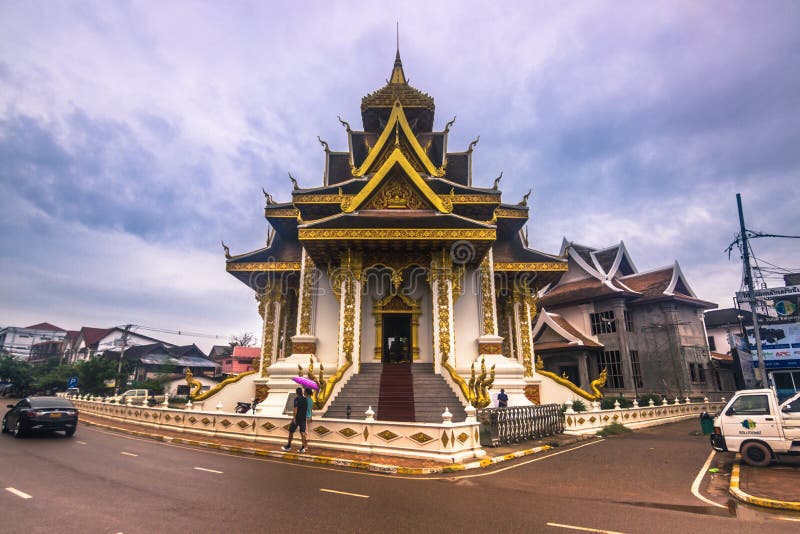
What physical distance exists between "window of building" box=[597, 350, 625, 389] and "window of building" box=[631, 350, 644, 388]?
0.83 meters

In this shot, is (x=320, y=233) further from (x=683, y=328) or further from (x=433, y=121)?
(x=683, y=328)

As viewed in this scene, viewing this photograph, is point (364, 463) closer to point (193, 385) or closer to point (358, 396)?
point (358, 396)

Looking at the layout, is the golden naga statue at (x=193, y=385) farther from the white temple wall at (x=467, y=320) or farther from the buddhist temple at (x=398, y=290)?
the white temple wall at (x=467, y=320)

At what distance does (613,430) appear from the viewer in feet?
48.3

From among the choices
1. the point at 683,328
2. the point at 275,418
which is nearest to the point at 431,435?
the point at 275,418

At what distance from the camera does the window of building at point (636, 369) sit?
25609mm

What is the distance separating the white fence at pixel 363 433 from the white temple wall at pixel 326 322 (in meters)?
4.73

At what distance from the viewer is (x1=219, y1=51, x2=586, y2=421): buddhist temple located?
1450cm

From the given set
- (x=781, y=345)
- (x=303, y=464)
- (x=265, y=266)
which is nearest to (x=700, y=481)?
(x=303, y=464)

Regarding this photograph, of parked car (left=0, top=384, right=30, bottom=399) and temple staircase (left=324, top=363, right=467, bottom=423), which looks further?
parked car (left=0, top=384, right=30, bottom=399)

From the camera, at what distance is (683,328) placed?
25.8 meters

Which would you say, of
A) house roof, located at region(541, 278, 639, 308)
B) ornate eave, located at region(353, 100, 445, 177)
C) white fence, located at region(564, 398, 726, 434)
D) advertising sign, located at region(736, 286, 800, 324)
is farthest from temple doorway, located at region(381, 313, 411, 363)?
advertising sign, located at region(736, 286, 800, 324)

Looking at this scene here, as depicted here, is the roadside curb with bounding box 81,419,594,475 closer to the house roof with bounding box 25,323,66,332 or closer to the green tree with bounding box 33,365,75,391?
the green tree with bounding box 33,365,75,391

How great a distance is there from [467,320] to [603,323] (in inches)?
580
